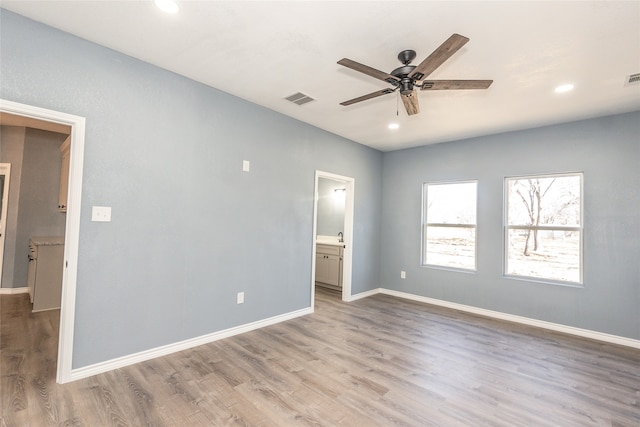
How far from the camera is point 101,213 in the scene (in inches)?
100

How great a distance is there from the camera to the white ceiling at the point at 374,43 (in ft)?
6.66

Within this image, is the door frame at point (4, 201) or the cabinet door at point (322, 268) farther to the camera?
the cabinet door at point (322, 268)

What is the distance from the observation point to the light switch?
2506 millimetres

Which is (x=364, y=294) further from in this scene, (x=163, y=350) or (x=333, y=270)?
(x=163, y=350)

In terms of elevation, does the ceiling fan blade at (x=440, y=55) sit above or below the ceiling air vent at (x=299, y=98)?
below

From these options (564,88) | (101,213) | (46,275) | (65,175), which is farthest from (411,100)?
(46,275)

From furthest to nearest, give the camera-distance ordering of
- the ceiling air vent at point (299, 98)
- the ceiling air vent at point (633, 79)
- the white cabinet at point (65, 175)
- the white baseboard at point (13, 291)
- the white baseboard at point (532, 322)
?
the white baseboard at point (13, 291) < the white cabinet at point (65, 175) < the white baseboard at point (532, 322) < the ceiling air vent at point (299, 98) < the ceiling air vent at point (633, 79)

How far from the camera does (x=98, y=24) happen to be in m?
2.28

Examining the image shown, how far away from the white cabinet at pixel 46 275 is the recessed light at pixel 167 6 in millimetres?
3842

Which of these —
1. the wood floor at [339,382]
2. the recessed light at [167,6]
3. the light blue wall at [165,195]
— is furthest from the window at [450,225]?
the recessed light at [167,6]

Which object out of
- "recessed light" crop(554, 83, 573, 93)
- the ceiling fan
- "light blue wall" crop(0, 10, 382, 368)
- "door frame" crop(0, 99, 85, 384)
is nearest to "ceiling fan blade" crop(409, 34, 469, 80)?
the ceiling fan

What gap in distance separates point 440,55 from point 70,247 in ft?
10.4

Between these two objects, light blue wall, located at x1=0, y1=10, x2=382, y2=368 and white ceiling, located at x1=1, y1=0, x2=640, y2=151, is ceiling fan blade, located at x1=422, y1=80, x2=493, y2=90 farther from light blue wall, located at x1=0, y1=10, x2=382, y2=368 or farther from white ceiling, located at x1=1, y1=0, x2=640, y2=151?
light blue wall, located at x1=0, y1=10, x2=382, y2=368

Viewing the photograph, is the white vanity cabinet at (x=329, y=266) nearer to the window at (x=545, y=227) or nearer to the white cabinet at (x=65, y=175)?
the window at (x=545, y=227)
